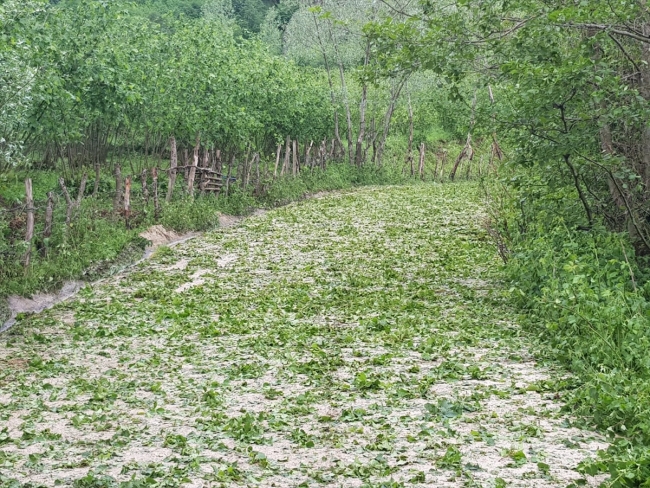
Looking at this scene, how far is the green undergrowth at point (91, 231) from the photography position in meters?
13.2

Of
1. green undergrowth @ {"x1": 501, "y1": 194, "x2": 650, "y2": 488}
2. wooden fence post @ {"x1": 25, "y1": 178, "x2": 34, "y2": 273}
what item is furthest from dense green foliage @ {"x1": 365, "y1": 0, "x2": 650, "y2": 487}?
wooden fence post @ {"x1": 25, "y1": 178, "x2": 34, "y2": 273}

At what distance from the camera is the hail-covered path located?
6.42 metres

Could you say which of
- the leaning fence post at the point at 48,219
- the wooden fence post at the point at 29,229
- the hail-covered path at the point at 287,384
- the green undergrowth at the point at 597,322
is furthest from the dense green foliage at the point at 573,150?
the leaning fence post at the point at 48,219

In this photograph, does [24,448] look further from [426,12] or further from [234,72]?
[234,72]

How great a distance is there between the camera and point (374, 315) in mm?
11609

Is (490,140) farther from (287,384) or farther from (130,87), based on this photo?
(130,87)

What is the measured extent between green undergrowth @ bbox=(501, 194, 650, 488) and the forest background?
3 centimetres

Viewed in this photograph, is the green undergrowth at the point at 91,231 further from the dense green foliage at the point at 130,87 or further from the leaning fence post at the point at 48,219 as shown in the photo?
the dense green foliage at the point at 130,87

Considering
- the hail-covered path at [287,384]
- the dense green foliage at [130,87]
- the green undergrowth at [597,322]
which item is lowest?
the hail-covered path at [287,384]

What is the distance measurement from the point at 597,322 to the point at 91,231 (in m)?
10.3

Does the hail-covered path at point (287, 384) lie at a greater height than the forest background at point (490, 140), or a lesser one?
lesser

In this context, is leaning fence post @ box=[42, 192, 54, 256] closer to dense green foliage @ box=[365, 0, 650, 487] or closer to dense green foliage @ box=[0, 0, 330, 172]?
dense green foliage @ box=[0, 0, 330, 172]

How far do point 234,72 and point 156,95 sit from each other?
3988 mm

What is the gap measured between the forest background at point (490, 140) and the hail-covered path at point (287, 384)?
59cm
